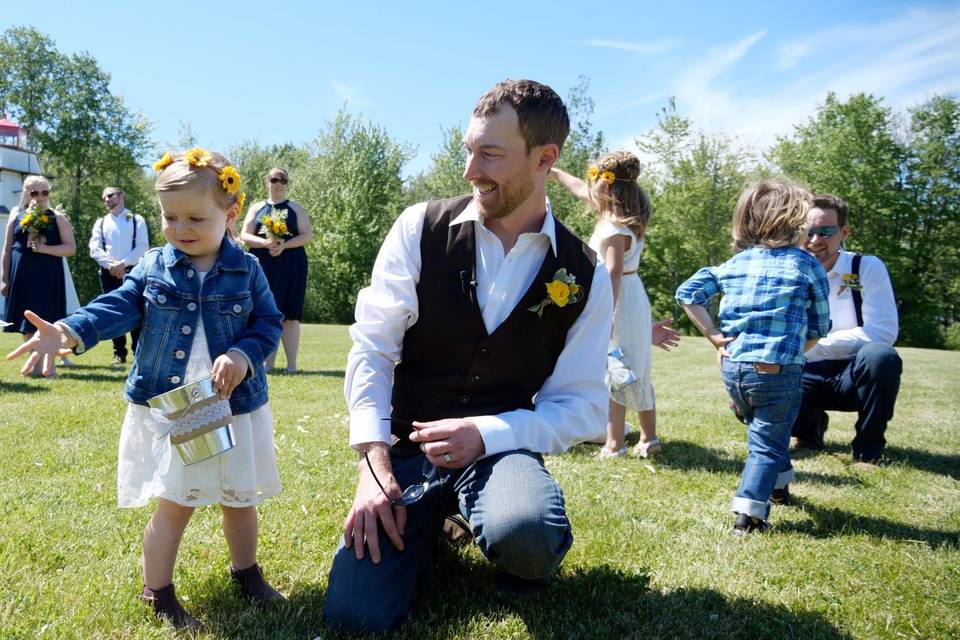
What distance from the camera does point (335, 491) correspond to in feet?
13.9

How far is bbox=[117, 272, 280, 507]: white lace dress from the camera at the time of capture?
2645 mm

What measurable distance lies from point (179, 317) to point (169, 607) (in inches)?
42.2

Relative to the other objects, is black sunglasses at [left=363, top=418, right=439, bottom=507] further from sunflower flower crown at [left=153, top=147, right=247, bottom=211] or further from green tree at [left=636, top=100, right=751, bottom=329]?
green tree at [left=636, top=100, right=751, bottom=329]

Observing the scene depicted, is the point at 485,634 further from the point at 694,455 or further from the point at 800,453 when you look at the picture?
the point at 800,453

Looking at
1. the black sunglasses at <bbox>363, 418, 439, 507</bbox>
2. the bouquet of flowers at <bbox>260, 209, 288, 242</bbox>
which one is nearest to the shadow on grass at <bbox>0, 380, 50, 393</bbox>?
the bouquet of flowers at <bbox>260, 209, 288, 242</bbox>

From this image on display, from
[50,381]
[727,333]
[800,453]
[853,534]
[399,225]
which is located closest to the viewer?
[399,225]

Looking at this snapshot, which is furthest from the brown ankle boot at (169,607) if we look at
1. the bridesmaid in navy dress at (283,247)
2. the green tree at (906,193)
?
the green tree at (906,193)

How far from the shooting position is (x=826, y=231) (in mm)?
5492

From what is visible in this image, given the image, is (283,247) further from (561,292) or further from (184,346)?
(561,292)

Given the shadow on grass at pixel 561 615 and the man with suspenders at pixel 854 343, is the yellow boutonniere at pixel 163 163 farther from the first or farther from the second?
the man with suspenders at pixel 854 343

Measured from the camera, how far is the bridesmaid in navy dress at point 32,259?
8.58 metres

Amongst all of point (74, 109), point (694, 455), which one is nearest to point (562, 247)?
point (694, 455)

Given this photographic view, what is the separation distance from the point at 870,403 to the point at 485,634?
431cm

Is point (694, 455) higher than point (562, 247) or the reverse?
the reverse
